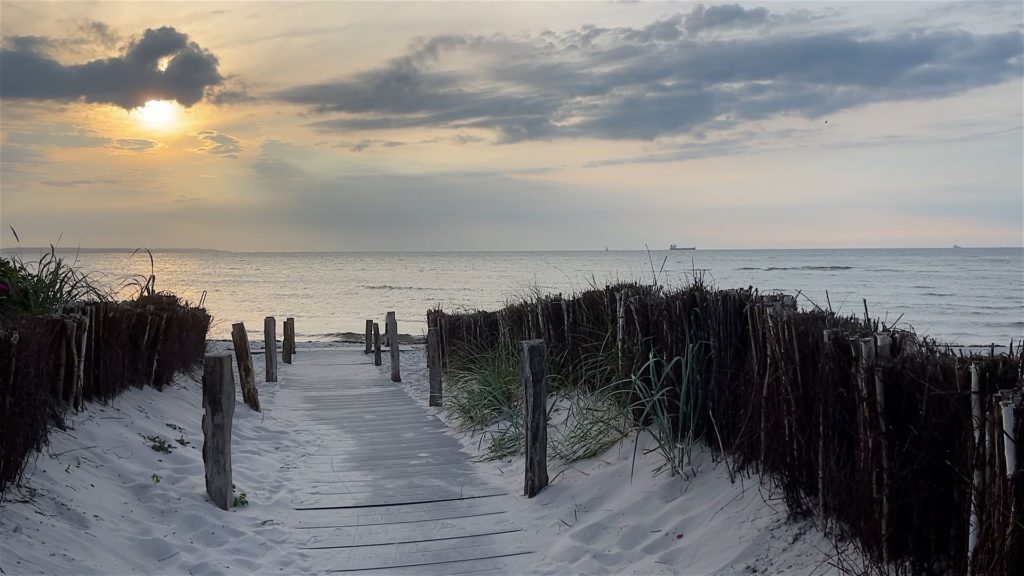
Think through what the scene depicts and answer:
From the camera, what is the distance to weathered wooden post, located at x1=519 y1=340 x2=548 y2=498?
5859 mm

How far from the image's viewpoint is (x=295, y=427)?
29.8 feet

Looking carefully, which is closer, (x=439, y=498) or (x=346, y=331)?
(x=439, y=498)

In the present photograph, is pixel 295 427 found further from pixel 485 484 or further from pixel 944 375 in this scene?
pixel 944 375

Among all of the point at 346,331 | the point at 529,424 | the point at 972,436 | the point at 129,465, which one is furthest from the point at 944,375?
the point at 346,331

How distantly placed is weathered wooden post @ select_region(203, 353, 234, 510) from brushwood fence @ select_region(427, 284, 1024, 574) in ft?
10.2

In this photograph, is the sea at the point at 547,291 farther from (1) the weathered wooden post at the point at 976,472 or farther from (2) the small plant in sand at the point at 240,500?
(1) the weathered wooden post at the point at 976,472

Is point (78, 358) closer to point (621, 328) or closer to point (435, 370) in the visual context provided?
point (621, 328)

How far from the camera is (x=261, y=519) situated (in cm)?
539

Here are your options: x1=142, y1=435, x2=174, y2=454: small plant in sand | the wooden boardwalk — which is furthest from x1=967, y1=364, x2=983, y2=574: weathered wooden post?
x1=142, y1=435, x2=174, y2=454: small plant in sand

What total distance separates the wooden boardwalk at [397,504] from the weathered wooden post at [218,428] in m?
0.53

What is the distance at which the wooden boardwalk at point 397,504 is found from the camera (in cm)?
472

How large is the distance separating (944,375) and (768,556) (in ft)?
4.54

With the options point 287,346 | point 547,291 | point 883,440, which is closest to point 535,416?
point 883,440

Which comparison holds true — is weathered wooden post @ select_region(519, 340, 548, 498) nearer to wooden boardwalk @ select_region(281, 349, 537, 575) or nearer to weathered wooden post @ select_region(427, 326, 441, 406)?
wooden boardwalk @ select_region(281, 349, 537, 575)
